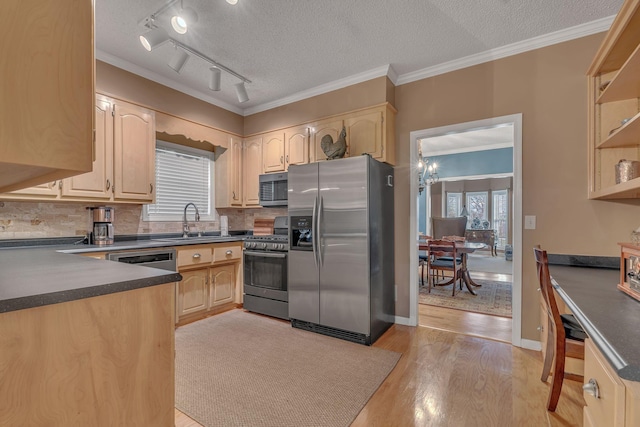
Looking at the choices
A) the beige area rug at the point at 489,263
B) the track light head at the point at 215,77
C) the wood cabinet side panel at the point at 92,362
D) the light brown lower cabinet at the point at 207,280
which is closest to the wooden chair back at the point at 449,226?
the beige area rug at the point at 489,263

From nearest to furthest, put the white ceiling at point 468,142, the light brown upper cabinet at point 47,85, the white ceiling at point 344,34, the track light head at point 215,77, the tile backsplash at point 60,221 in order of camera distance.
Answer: the light brown upper cabinet at point 47,85 < the white ceiling at point 344,34 < the tile backsplash at point 60,221 < the track light head at point 215,77 < the white ceiling at point 468,142

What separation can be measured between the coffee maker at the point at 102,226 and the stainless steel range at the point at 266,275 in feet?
4.59

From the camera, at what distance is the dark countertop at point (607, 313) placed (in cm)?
78

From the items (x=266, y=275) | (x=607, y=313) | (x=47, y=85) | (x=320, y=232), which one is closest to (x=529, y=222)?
(x=607, y=313)

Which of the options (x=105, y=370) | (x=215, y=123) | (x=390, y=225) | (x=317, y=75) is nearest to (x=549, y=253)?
(x=390, y=225)

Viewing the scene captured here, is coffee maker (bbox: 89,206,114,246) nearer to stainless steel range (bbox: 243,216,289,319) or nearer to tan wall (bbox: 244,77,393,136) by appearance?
stainless steel range (bbox: 243,216,289,319)

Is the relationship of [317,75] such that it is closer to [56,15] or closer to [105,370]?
[56,15]

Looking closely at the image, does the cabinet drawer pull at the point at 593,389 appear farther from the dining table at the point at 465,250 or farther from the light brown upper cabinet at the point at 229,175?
the light brown upper cabinet at the point at 229,175

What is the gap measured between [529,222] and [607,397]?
79.9 inches

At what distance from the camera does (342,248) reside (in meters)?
2.87

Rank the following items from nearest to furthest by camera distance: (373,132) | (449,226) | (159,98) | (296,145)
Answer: (373,132), (159,98), (296,145), (449,226)

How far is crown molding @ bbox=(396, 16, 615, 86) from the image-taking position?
92.9 inches

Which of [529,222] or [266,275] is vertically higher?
[529,222]

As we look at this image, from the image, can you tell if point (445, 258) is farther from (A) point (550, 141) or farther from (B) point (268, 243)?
(B) point (268, 243)
